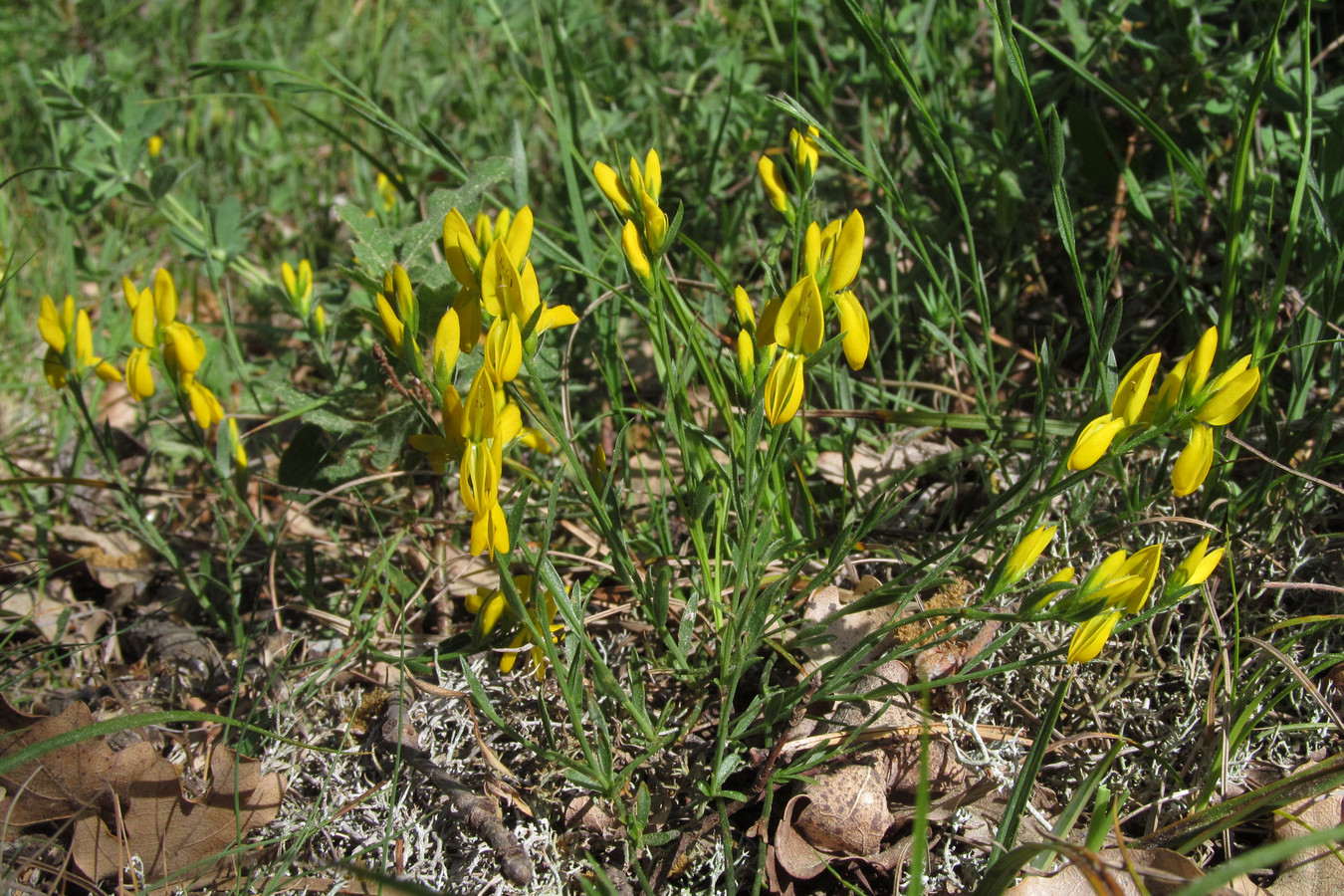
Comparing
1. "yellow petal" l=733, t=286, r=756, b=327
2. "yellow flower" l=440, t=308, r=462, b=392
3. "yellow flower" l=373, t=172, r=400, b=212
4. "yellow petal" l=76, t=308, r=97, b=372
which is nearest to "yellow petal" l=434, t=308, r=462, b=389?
"yellow flower" l=440, t=308, r=462, b=392

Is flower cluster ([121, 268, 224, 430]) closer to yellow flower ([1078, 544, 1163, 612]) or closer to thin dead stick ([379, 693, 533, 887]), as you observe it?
thin dead stick ([379, 693, 533, 887])

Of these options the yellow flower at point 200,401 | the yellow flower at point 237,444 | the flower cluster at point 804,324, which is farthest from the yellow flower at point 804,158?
the yellow flower at point 237,444

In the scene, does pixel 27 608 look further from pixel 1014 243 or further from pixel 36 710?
pixel 1014 243

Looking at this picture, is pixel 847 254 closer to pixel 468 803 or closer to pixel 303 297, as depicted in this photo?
pixel 468 803

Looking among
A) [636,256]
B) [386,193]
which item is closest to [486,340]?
[636,256]

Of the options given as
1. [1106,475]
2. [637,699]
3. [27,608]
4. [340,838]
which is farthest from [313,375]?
[1106,475]
